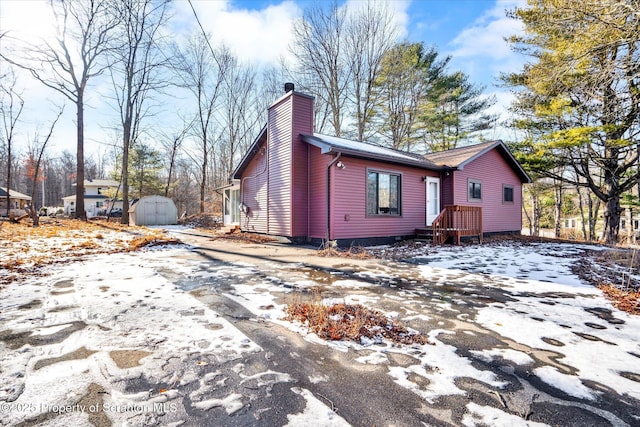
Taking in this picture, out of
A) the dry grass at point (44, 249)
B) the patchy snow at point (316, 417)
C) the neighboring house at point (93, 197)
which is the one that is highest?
the neighboring house at point (93, 197)

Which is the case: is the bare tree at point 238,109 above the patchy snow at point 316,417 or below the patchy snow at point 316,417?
above

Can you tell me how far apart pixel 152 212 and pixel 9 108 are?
11177 millimetres

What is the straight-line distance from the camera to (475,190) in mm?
12336

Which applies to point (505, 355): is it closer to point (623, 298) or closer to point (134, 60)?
→ point (623, 298)

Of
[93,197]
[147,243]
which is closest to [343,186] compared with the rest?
[147,243]

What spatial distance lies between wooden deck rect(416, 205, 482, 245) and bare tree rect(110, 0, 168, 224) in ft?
55.8

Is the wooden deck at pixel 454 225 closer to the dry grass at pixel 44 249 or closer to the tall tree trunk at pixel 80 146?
the dry grass at pixel 44 249

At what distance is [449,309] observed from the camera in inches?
134

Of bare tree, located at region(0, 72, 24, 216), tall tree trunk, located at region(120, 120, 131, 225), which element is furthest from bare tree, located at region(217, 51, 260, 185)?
bare tree, located at region(0, 72, 24, 216)

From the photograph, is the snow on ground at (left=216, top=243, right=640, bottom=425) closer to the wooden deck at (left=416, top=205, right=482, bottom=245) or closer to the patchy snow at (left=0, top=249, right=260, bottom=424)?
the patchy snow at (left=0, top=249, right=260, bottom=424)

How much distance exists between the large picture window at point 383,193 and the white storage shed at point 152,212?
15.1 meters

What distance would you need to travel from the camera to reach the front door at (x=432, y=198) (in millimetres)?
11305

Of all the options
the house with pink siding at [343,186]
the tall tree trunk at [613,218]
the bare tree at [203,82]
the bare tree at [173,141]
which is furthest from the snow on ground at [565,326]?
the bare tree at [173,141]

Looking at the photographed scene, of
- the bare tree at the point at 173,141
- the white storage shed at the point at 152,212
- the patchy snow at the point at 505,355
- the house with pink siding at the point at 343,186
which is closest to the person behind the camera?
the patchy snow at the point at 505,355
